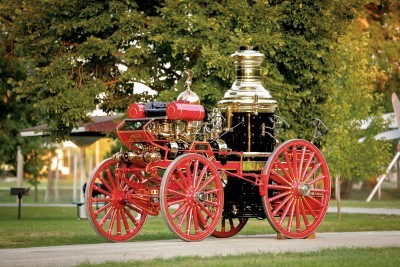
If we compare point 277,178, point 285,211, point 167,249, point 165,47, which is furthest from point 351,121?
point 167,249

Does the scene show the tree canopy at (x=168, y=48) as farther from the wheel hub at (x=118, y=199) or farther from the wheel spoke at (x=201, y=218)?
the wheel spoke at (x=201, y=218)

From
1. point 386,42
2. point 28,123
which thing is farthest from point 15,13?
point 386,42

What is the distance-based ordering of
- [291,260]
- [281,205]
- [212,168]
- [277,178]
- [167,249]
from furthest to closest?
[277,178] < [281,205] < [212,168] < [167,249] < [291,260]

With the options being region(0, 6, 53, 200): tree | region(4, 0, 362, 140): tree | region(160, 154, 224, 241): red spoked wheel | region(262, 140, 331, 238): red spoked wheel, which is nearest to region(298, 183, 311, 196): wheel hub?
region(262, 140, 331, 238): red spoked wheel

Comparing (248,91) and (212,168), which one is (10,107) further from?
(212,168)

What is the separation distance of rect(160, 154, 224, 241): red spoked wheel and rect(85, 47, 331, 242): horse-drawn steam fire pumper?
1 centimetres

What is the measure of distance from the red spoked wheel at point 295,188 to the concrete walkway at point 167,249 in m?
0.34

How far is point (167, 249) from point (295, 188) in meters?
2.91

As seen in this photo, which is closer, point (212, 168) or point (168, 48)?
point (212, 168)

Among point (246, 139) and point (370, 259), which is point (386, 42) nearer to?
point (246, 139)

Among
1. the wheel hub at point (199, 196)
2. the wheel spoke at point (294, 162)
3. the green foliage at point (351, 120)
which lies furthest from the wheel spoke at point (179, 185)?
the green foliage at point (351, 120)

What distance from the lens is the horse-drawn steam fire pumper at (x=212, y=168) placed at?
59.6ft

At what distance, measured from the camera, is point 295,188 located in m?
19.2

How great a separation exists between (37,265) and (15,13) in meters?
18.2
